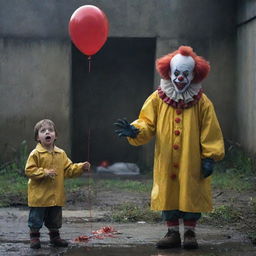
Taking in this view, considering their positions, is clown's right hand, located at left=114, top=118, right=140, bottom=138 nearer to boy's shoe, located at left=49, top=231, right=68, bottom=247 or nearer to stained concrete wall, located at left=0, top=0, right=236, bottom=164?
boy's shoe, located at left=49, top=231, right=68, bottom=247

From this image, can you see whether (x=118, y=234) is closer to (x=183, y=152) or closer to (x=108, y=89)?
(x=183, y=152)

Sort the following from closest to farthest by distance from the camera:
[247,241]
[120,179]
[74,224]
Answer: [247,241] → [74,224] → [120,179]

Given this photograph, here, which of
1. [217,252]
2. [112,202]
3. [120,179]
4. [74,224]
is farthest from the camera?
[120,179]

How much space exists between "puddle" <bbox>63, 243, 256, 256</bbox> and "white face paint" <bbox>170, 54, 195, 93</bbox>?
4.61ft

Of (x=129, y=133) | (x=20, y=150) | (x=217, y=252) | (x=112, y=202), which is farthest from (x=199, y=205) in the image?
(x=20, y=150)

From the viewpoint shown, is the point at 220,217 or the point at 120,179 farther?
the point at 120,179

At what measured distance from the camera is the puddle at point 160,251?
6.01 meters

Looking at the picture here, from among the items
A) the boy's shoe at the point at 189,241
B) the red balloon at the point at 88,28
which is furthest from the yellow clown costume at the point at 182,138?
the red balloon at the point at 88,28

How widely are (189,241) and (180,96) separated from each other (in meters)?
1.27

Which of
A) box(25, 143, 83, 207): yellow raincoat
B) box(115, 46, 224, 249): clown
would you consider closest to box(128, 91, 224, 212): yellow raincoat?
box(115, 46, 224, 249): clown

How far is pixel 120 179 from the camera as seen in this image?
1150 centimetres

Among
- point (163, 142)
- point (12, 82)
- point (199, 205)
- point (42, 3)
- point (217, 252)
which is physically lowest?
point (217, 252)

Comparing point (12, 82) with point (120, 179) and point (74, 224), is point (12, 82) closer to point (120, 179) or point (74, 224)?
point (120, 179)

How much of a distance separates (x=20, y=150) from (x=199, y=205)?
6.26 metres
